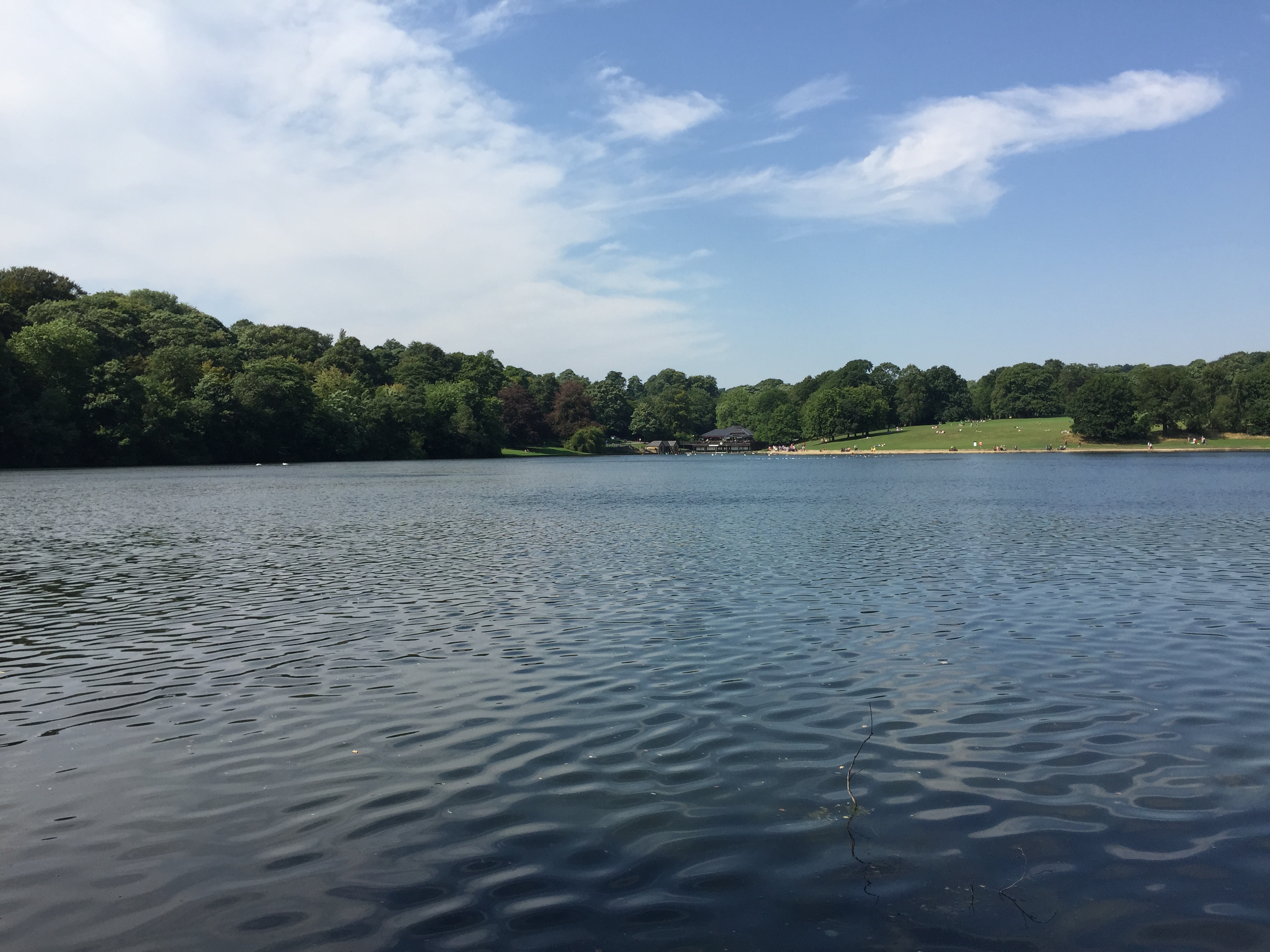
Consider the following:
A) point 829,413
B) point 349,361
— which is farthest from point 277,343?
point 829,413

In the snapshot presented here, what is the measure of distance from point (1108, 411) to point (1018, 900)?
533ft

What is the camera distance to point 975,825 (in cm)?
743

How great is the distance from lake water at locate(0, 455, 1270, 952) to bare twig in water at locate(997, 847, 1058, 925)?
0.09ft

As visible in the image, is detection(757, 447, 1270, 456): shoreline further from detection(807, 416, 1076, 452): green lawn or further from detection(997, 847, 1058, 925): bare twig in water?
detection(997, 847, 1058, 925): bare twig in water

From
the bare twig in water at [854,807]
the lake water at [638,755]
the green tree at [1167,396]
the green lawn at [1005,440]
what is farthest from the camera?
the green tree at [1167,396]

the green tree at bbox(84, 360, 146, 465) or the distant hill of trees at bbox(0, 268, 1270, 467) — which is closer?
the distant hill of trees at bbox(0, 268, 1270, 467)

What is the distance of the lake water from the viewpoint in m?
6.13

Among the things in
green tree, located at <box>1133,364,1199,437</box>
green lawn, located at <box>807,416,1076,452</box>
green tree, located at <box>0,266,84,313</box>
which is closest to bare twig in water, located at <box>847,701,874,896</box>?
green tree, located at <box>0,266,84,313</box>

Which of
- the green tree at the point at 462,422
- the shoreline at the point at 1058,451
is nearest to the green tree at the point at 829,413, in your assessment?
the shoreline at the point at 1058,451

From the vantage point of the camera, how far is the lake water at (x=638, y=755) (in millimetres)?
6129

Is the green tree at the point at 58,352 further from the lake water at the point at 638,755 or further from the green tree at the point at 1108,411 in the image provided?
the green tree at the point at 1108,411

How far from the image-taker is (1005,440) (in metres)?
162

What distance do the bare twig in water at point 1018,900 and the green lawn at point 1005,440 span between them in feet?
516

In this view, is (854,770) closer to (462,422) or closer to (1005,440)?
(462,422)
